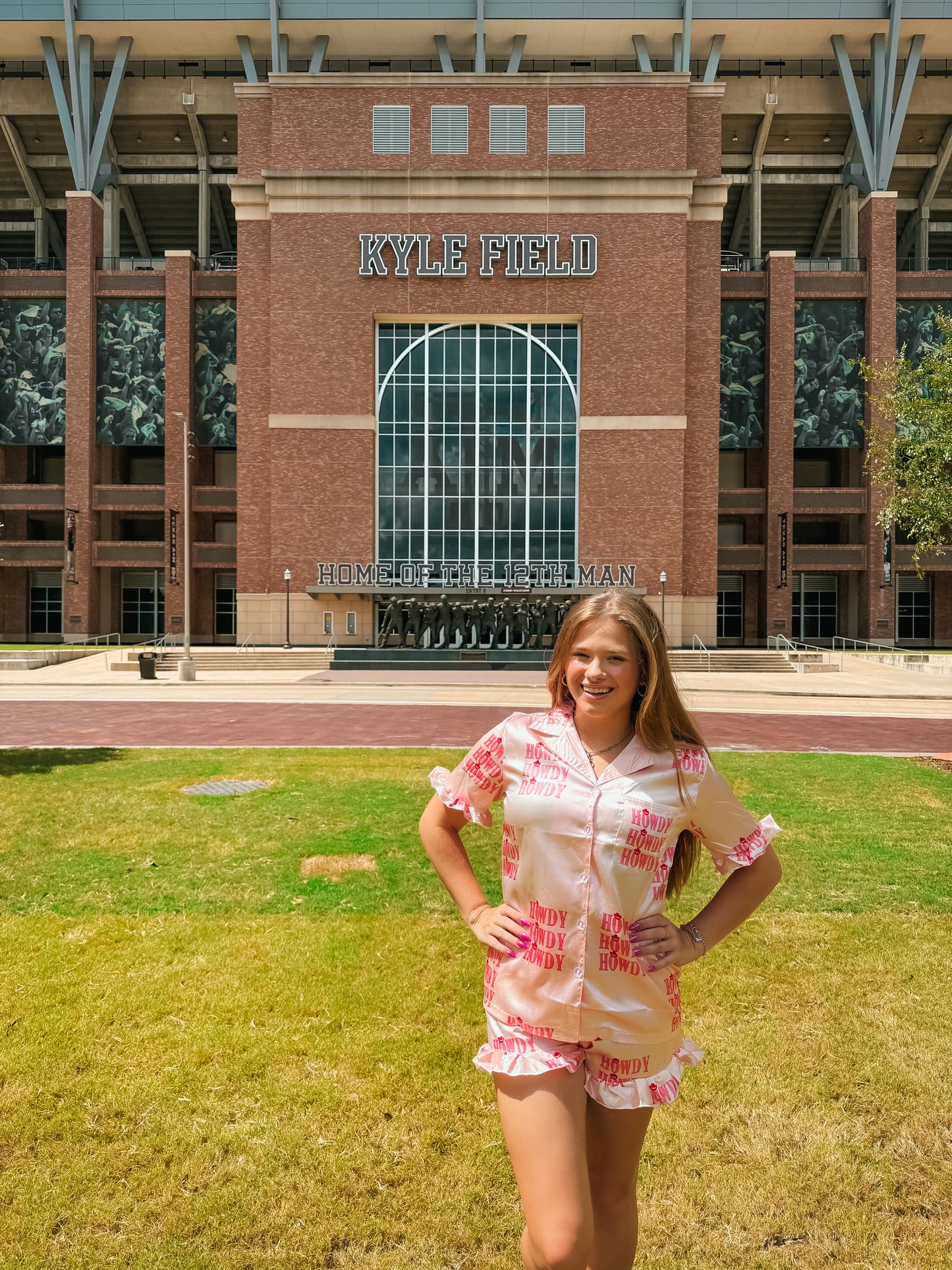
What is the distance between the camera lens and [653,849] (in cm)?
252

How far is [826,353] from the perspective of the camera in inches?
1869

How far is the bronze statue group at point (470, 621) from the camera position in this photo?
38.8 meters

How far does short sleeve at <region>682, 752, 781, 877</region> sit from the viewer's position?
260 centimetres

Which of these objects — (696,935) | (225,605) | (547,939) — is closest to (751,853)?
(696,935)

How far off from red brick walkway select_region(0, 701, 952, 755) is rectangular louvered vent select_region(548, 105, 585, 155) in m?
33.4

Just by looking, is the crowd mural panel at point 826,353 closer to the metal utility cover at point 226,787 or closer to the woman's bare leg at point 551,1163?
the metal utility cover at point 226,787

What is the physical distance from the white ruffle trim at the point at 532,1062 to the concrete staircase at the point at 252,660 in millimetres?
32687

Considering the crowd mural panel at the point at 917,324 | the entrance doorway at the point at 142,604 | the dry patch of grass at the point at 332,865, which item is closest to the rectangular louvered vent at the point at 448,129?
the crowd mural panel at the point at 917,324

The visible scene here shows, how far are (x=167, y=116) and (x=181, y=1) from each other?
6012 millimetres

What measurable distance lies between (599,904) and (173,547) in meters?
47.8

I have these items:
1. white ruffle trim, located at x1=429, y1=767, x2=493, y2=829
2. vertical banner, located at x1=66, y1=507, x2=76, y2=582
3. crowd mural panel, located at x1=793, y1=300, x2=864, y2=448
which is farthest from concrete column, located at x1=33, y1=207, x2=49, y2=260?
white ruffle trim, located at x1=429, y1=767, x2=493, y2=829

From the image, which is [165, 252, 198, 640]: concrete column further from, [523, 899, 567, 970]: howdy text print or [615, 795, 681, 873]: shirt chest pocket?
[615, 795, 681, 873]: shirt chest pocket

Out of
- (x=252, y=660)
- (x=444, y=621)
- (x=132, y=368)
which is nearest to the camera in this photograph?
(x=252, y=660)

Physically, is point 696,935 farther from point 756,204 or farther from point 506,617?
point 756,204
